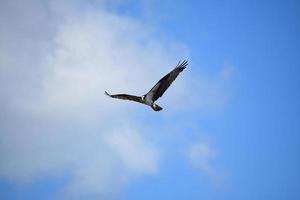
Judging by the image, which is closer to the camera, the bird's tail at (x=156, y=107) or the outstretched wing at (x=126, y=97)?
the bird's tail at (x=156, y=107)

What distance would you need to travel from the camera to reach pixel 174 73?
110 feet

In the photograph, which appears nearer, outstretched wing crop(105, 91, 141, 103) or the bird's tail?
the bird's tail

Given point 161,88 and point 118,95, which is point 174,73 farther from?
point 118,95

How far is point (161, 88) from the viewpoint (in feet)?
111

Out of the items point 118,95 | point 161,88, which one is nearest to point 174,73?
point 161,88

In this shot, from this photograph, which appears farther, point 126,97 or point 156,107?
point 126,97

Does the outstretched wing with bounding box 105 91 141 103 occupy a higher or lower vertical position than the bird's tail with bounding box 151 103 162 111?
higher

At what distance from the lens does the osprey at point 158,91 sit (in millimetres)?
33406

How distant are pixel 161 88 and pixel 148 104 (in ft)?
4.74

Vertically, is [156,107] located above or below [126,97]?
below

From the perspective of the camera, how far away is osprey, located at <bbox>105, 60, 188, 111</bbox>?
33.4 m

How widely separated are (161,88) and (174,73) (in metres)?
1.22

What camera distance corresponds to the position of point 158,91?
33875 millimetres

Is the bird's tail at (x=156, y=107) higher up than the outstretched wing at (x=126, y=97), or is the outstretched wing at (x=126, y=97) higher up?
the outstretched wing at (x=126, y=97)
